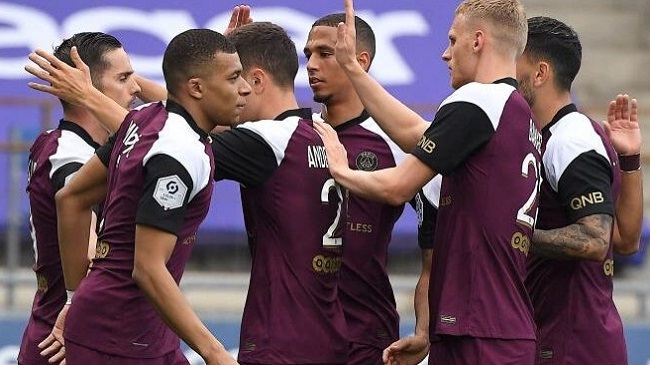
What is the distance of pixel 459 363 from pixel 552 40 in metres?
1.58

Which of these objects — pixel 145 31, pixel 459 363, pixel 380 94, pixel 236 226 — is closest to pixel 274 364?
pixel 459 363

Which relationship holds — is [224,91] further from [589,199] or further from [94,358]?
[589,199]

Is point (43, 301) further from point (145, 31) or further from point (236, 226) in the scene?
point (145, 31)

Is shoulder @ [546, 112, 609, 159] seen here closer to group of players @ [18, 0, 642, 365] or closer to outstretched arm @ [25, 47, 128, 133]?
group of players @ [18, 0, 642, 365]

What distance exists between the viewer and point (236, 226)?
38.8 feet

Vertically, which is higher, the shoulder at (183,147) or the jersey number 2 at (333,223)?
the shoulder at (183,147)

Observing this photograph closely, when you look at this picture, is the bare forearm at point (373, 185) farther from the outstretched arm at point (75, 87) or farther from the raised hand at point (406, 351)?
the outstretched arm at point (75, 87)

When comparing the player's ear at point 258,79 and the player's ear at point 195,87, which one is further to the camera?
the player's ear at point 258,79

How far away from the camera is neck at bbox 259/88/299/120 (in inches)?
255

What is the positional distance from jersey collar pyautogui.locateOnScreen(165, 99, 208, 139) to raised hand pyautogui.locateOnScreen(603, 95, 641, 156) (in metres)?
2.07

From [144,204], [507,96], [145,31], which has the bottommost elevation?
[144,204]

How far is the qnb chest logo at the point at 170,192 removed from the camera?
5445mm

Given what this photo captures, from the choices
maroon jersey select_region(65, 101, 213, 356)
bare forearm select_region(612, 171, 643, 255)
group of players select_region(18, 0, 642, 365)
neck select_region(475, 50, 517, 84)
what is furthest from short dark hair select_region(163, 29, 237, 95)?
bare forearm select_region(612, 171, 643, 255)

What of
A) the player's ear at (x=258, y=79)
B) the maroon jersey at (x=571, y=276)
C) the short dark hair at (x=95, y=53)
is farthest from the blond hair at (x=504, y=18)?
the short dark hair at (x=95, y=53)
